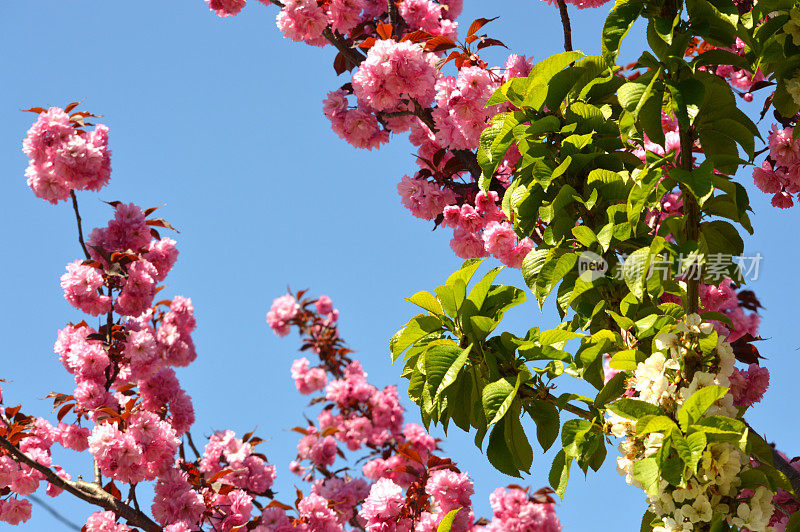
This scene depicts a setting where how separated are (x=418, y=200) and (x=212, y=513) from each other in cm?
208

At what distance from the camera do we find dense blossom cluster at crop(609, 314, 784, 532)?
57.0 inches

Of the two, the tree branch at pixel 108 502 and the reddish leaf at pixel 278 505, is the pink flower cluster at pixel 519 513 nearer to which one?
the reddish leaf at pixel 278 505

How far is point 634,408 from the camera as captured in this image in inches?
59.2

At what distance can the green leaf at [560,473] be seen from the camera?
1.65m

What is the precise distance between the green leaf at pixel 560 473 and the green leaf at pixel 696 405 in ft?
1.10

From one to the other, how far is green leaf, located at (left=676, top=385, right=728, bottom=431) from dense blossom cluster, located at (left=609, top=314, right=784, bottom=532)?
0.04m

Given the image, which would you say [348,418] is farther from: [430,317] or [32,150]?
[430,317]

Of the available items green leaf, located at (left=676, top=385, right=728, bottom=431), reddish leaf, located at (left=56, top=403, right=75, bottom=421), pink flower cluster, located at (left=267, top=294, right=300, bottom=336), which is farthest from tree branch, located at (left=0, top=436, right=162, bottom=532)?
pink flower cluster, located at (left=267, top=294, right=300, bottom=336)

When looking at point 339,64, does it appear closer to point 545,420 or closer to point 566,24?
point 566,24

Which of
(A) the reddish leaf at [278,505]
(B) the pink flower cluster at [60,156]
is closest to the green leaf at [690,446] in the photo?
(A) the reddish leaf at [278,505]

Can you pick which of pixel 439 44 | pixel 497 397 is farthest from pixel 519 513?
pixel 439 44

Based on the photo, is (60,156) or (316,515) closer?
(60,156)

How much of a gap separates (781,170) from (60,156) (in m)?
3.59

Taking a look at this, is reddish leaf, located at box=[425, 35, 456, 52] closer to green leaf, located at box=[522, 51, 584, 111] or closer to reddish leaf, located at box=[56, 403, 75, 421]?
green leaf, located at box=[522, 51, 584, 111]
